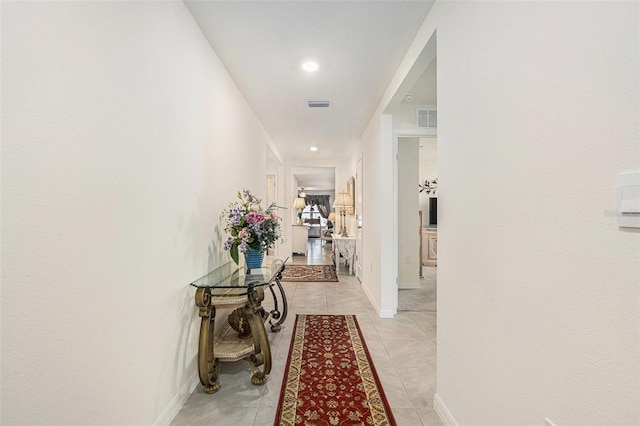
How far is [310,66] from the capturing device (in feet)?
8.22

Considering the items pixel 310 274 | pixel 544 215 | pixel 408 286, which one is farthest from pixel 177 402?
pixel 310 274

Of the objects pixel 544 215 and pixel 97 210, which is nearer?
pixel 544 215

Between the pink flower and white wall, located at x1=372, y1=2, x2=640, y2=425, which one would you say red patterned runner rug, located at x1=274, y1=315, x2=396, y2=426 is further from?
the pink flower

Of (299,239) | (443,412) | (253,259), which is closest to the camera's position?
(443,412)

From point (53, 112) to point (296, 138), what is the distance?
4.20 meters

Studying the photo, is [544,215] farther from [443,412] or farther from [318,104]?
[318,104]

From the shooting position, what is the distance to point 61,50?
0.94 meters

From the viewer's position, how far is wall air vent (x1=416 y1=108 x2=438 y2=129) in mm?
3488

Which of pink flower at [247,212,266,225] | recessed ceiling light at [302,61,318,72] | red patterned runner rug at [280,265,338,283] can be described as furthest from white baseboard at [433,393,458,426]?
red patterned runner rug at [280,265,338,283]

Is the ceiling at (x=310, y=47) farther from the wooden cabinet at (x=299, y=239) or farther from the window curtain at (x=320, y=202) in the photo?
the window curtain at (x=320, y=202)

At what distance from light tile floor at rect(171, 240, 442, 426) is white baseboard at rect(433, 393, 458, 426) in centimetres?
4

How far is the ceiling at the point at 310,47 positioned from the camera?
1.82 meters

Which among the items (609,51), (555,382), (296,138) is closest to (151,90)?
(609,51)

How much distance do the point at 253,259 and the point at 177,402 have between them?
1.05 metres
